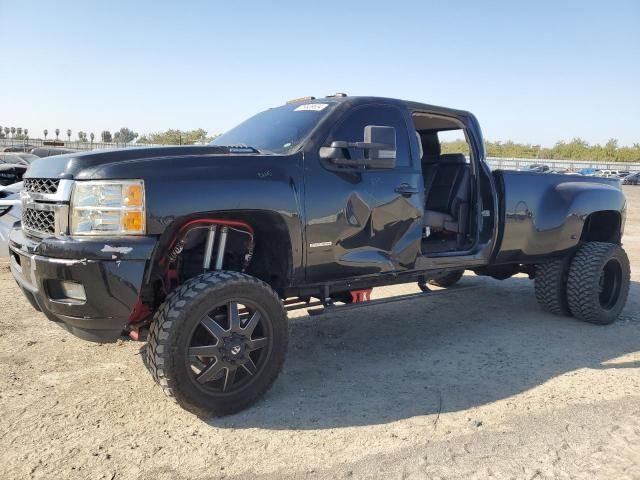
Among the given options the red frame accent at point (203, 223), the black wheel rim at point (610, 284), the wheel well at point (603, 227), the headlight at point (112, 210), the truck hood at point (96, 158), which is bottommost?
the black wheel rim at point (610, 284)

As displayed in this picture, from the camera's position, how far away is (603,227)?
6.16 metres

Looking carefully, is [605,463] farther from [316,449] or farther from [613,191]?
[613,191]

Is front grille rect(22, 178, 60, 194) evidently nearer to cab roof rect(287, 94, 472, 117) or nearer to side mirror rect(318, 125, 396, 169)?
side mirror rect(318, 125, 396, 169)

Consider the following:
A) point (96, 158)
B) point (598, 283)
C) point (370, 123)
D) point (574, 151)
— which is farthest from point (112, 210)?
point (574, 151)

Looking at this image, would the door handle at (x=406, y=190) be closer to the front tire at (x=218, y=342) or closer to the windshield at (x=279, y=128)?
the windshield at (x=279, y=128)

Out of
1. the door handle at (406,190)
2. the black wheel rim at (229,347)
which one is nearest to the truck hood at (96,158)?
the black wheel rim at (229,347)

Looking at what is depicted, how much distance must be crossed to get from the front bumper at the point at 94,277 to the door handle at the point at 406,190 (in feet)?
6.33

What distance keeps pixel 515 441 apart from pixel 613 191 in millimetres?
3977

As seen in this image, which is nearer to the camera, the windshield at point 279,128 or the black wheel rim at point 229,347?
the black wheel rim at point 229,347

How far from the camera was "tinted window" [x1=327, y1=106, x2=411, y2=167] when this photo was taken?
156 inches

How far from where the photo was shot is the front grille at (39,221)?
316cm

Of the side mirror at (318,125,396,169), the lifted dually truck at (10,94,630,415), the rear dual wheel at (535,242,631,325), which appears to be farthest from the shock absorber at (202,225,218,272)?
the rear dual wheel at (535,242,631,325)

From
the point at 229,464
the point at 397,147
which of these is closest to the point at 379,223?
the point at 397,147

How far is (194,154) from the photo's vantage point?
134 inches
